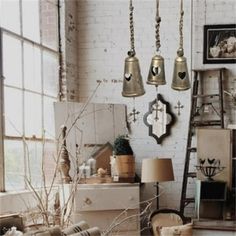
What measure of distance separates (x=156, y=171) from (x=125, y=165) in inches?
13.5

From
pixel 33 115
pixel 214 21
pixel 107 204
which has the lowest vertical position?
pixel 107 204

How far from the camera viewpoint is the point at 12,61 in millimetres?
4285

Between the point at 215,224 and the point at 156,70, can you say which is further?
the point at 215,224

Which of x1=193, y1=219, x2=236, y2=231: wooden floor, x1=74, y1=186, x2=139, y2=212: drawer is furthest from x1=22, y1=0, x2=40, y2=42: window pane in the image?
x1=193, y1=219, x2=236, y2=231: wooden floor

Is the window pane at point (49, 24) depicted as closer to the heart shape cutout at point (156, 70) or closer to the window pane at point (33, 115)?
the window pane at point (33, 115)

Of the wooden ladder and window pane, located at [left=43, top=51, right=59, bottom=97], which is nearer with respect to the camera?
window pane, located at [left=43, top=51, right=59, bottom=97]

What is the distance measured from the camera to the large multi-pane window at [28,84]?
4.17 m

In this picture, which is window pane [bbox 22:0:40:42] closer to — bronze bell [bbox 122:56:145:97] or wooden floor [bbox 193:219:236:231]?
bronze bell [bbox 122:56:145:97]

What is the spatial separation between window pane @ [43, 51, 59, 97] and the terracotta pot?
111cm

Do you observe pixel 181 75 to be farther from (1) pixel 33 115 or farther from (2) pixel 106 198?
(1) pixel 33 115

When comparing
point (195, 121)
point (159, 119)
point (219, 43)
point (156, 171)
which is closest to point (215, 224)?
point (156, 171)

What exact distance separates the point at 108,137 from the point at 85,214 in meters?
1.13

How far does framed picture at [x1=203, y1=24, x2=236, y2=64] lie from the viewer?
17.5 feet

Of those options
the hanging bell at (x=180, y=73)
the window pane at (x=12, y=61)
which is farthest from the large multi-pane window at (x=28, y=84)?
Result: the hanging bell at (x=180, y=73)
